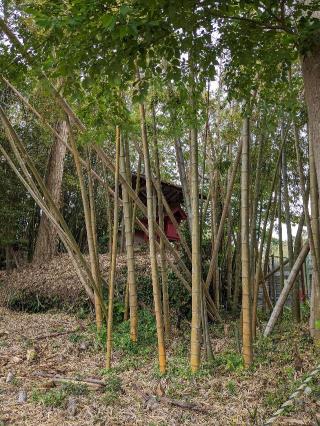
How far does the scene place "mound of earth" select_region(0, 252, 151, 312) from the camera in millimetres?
5001

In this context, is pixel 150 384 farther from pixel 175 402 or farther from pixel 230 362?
pixel 230 362

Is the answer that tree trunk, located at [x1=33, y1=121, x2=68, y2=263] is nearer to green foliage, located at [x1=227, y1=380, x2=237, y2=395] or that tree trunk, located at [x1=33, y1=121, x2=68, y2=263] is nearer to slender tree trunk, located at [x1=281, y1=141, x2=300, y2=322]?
slender tree trunk, located at [x1=281, y1=141, x2=300, y2=322]

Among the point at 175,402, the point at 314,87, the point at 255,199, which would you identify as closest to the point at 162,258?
the point at 255,199

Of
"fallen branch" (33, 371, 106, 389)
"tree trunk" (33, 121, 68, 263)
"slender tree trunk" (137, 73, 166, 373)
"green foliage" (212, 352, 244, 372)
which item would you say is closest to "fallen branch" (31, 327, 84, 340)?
"fallen branch" (33, 371, 106, 389)

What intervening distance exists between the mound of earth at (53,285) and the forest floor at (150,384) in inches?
50.5

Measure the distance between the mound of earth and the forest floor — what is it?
1.28 meters

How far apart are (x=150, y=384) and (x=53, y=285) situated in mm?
3134

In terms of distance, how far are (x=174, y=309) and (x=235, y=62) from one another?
2916mm

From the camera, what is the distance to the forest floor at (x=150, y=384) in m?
2.17

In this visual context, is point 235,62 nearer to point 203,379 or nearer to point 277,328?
point 203,379

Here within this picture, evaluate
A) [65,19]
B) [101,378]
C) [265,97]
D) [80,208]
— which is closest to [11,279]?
[80,208]

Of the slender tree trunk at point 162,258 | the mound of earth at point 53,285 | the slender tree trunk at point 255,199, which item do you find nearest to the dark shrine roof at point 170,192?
the mound of earth at point 53,285

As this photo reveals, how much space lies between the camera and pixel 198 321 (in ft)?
8.71

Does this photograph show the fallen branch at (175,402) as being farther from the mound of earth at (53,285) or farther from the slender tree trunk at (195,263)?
the mound of earth at (53,285)
